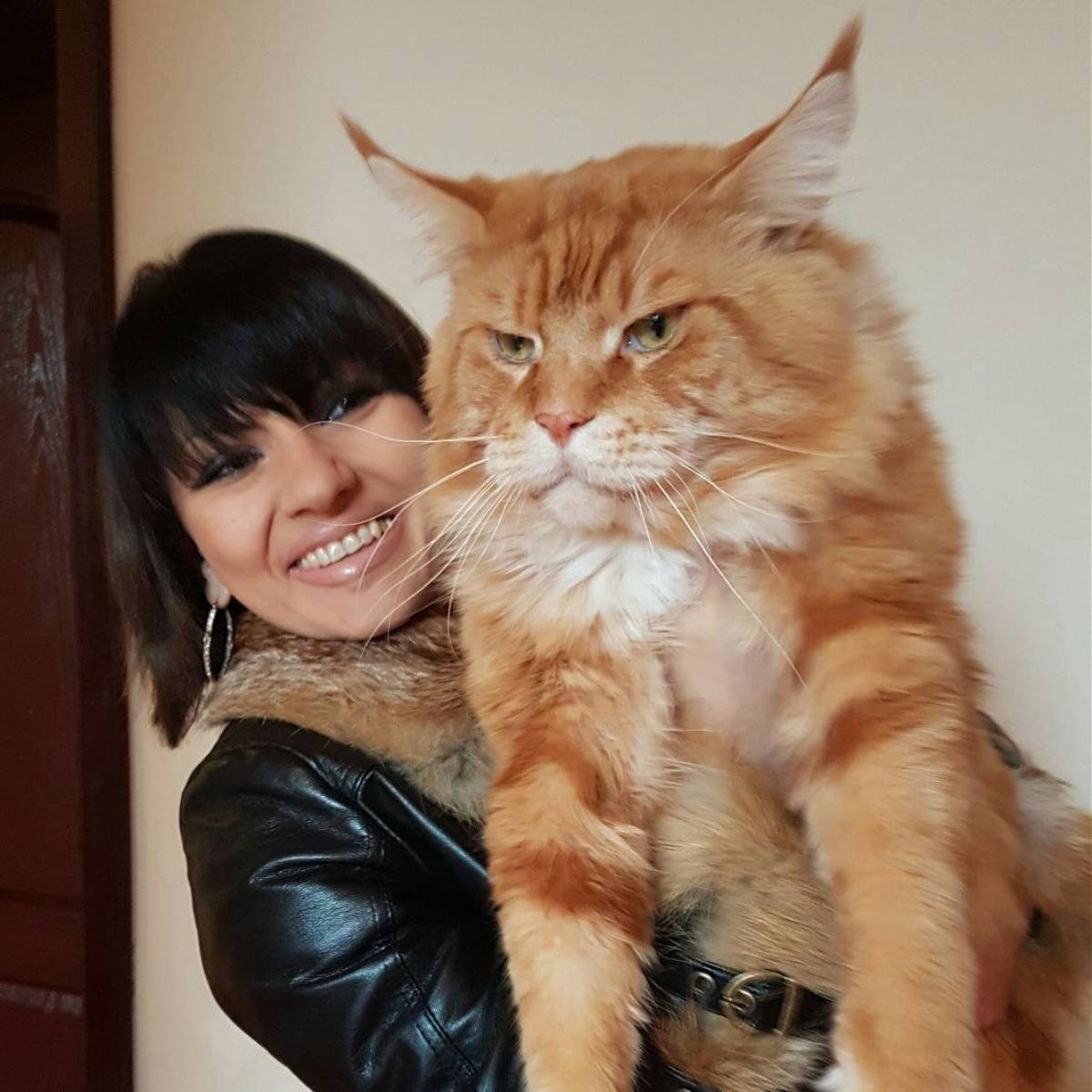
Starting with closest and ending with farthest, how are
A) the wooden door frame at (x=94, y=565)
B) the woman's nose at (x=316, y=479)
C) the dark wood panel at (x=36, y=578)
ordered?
the woman's nose at (x=316, y=479) < the wooden door frame at (x=94, y=565) < the dark wood panel at (x=36, y=578)

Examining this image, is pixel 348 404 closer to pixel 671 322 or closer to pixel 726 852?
pixel 671 322

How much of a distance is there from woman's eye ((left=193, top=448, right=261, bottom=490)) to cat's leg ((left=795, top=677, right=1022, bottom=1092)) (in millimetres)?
841

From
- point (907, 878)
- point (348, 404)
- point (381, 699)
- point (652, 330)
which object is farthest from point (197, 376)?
point (907, 878)

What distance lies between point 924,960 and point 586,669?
440 mm

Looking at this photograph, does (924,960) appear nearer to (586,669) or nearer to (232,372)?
(586,669)

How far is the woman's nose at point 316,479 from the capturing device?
1.27 m

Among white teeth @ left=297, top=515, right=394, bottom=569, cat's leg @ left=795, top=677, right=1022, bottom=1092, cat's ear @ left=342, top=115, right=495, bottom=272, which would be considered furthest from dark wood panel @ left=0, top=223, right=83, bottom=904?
cat's leg @ left=795, top=677, right=1022, bottom=1092

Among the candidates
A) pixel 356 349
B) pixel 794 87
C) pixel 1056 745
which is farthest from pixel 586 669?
pixel 794 87

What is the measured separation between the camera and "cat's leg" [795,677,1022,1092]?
32.5 inches

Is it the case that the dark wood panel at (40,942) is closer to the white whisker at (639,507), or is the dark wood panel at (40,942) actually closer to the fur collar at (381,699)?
the fur collar at (381,699)

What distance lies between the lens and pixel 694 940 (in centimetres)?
105

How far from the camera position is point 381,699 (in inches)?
48.1

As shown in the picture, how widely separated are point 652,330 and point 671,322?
23mm

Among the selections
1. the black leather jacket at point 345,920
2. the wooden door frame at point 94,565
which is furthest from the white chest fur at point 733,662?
the wooden door frame at point 94,565
